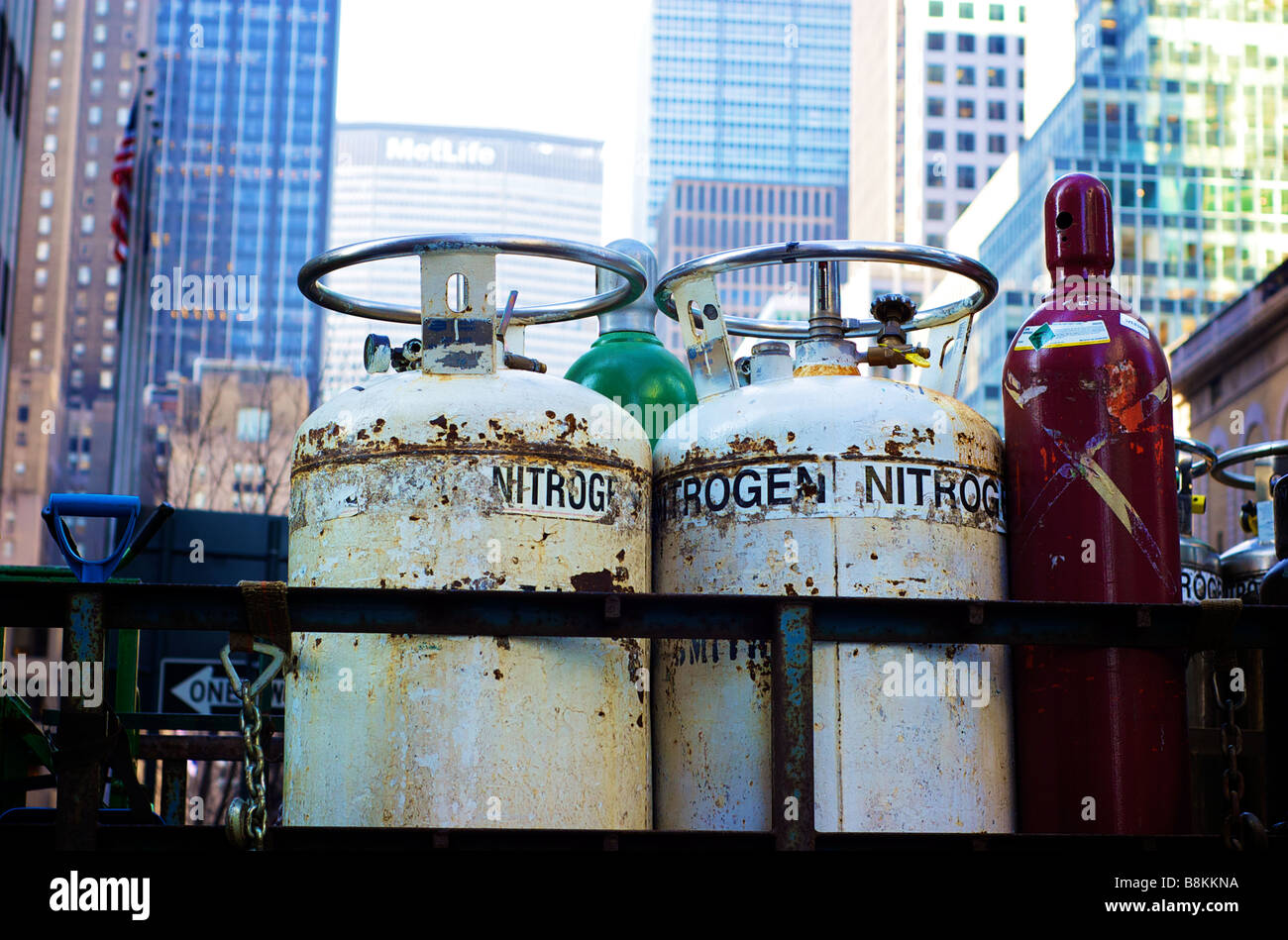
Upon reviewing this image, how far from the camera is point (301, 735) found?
179 inches

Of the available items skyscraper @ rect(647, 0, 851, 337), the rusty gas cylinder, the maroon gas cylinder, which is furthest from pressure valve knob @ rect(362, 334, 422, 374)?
skyscraper @ rect(647, 0, 851, 337)

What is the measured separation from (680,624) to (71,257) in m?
138

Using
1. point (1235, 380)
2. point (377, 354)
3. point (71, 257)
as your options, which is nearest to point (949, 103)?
point (71, 257)

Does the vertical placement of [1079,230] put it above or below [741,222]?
below

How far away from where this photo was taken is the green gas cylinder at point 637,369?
20.3 ft

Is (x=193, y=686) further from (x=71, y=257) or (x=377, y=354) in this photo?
(x=71, y=257)

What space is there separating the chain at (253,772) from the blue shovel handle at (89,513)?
2.14 ft

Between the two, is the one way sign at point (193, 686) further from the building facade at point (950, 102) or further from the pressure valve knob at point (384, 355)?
the building facade at point (950, 102)

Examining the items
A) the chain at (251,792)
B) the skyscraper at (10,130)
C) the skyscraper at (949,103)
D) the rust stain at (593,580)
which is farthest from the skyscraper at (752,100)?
the chain at (251,792)

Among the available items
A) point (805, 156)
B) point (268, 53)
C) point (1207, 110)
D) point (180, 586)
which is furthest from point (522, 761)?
point (805, 156)

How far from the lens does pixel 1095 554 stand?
4719 mm

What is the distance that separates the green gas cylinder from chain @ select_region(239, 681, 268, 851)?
8.55 ft

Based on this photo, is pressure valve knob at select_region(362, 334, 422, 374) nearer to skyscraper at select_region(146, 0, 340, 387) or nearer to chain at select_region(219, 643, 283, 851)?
chain at select_region(219, 643, 283, 851)

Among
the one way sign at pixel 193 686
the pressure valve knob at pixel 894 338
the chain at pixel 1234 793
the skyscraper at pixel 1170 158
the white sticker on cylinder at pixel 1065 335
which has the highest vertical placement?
the skyscraper at pixel 1170 158
